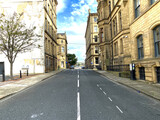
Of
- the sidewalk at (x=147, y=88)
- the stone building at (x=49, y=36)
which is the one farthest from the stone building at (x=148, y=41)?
the stone building at (x=49, y=36)

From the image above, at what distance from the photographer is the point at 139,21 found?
12.3 metres

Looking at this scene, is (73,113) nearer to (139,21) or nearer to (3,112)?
(3,112)

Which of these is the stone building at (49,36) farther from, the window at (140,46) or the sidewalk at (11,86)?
the window at (140,46)

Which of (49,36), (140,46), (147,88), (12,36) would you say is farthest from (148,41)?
(49,36)

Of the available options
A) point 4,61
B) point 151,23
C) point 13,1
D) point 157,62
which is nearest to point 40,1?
point 13,1

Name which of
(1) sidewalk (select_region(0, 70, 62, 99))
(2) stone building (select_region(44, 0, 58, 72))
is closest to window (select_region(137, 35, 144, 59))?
(1) sidewalk (select_region(0, 70, 62, 99))

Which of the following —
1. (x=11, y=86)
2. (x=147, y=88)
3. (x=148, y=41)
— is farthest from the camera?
(x=148, y=41)

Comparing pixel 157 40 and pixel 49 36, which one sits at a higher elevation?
pixel 49 36

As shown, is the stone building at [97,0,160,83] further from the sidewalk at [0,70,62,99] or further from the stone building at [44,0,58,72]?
the stone building at [44,0,58,72]

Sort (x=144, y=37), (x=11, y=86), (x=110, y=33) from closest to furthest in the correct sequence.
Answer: (x=11, y=86) < (x=144, y=37) < (x=110, y=33)

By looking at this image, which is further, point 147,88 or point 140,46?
point 140,46

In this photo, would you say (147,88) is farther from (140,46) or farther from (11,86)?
(11,86)

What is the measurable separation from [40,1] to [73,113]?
25693mm

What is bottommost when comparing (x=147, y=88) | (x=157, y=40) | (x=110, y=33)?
(x=147, y=88)
